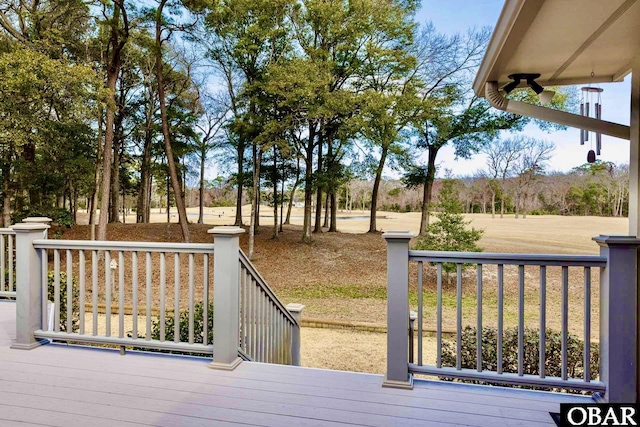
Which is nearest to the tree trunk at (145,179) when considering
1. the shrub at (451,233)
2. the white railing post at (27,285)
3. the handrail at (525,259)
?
the shrub at (451,233)

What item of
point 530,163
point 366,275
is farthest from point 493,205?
point 366,275

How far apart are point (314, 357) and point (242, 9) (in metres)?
11.8

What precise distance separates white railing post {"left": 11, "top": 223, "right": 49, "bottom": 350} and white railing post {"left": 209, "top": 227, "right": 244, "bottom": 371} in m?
1.43

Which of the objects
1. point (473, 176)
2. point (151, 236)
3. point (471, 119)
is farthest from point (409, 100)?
point (151, 236)

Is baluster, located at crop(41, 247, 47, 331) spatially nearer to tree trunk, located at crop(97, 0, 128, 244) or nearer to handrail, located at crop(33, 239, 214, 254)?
handrail, located at crop(33, 239, 214, 254)

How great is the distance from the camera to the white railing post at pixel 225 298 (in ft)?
8.18

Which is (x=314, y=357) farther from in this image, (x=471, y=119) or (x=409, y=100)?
(x=471, y=119)

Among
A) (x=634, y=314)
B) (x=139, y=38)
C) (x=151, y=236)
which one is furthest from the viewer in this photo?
(x=151, y=236)

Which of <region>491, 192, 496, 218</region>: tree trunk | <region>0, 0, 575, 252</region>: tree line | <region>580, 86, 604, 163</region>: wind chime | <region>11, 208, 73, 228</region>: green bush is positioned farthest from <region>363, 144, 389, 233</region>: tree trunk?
<region>580, 86, 604, 163</region>: wind chime

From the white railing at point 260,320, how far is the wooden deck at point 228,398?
351 mm

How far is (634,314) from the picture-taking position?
76.7 inches

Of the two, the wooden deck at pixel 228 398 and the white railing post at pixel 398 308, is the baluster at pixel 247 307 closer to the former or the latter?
the wooden deck at pixel 228 398

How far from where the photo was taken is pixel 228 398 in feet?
6.91

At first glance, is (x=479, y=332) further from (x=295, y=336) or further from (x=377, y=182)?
(x=377, y=182)
